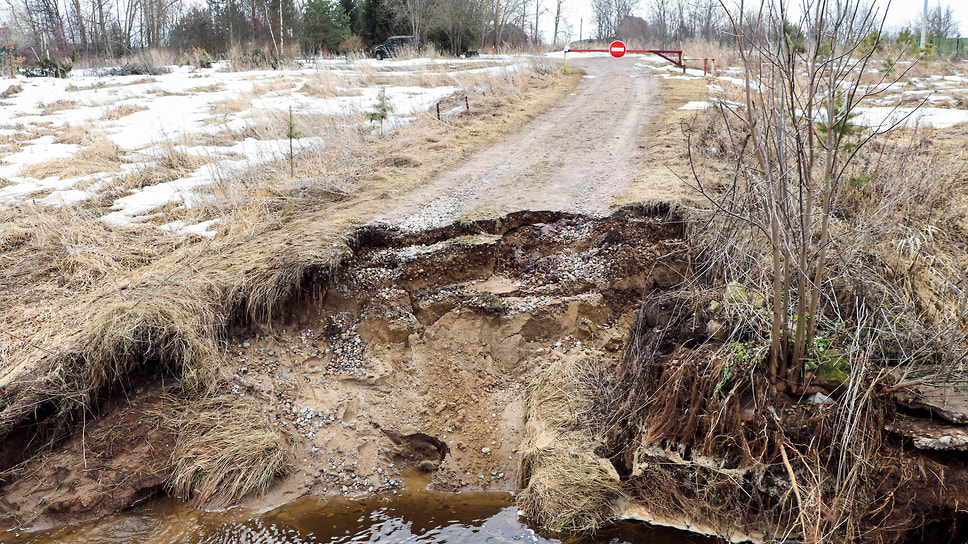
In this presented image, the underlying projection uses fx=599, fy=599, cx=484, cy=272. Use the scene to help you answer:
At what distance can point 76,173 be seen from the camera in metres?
8.38

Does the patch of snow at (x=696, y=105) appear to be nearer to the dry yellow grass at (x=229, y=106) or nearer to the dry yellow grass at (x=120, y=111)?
the dry yellow grass at (x=229, y=106)

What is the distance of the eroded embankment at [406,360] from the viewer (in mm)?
→ 4238

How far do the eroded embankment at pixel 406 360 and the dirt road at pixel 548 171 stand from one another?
34cm

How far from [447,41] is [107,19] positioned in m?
15.9

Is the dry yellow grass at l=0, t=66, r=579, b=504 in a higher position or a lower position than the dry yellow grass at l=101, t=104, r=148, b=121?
lower

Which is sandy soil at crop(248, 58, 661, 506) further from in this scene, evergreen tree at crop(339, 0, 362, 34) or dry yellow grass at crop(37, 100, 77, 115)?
evergreen tree at crop(339, 0, 362, 34)

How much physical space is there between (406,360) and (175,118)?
998 cm

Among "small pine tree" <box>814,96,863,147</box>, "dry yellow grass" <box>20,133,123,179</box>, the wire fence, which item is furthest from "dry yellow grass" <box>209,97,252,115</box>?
the wire fence

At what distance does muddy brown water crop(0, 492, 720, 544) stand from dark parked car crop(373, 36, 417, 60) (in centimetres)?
2120

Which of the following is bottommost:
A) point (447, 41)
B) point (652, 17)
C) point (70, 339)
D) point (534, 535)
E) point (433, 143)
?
point (534, 535)

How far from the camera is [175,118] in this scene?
1231 cm

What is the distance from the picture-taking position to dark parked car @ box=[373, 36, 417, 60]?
23.5 m

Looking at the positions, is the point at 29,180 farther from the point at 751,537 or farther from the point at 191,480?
the point at 751,537

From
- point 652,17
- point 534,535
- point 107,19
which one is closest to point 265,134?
point 534,535
